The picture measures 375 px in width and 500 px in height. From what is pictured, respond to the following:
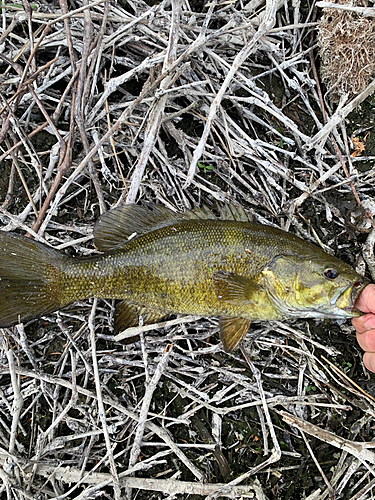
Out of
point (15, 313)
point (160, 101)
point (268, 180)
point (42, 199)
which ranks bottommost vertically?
point (15, 313)

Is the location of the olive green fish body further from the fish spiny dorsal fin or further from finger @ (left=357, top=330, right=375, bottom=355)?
finger @ (left=357, top=330, right=375, bottom=355)

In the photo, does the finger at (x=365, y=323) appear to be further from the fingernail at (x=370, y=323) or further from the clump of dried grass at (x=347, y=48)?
the clump of dried grass at (x=347, y=48)

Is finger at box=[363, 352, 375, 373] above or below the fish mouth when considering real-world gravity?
below

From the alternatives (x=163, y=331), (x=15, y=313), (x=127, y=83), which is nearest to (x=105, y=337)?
(x=163, y=331)

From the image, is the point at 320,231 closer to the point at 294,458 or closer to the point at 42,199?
the point at 294,458

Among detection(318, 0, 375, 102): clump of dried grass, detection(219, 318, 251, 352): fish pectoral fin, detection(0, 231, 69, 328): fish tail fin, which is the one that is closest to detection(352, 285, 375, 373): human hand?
detection(219, 318, 251, 352): fish pectoral fin

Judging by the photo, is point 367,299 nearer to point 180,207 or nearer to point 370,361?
point 370,361

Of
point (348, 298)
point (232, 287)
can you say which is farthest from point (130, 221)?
point (348, 298)
